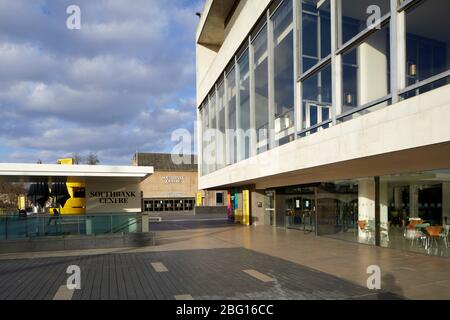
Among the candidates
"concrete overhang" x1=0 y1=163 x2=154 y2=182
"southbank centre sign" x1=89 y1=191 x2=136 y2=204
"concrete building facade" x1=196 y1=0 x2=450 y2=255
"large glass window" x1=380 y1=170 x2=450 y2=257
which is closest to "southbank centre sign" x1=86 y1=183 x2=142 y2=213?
"southbank centre sign" x1=89 y1=191 x2=136 y2=204

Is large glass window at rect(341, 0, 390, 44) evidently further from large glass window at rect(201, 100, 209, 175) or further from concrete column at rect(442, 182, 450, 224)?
large glass window at rect(201, 100, 209, 175)

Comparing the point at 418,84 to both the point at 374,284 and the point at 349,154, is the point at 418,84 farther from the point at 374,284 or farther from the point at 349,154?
the point at 374,284

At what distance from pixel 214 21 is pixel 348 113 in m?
20.1

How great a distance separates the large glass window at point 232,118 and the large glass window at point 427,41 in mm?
13263

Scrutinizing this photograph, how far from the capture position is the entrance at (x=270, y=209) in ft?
84.5

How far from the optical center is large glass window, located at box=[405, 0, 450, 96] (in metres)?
8.39

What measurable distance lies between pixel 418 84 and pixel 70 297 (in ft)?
27.8

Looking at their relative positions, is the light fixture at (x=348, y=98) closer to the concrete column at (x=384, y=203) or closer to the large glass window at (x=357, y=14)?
the large glass window at (x=357, y=14)

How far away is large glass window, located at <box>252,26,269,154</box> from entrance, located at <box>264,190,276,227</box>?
8.44 meters

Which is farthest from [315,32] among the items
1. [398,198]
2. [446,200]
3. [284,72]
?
[446,200]

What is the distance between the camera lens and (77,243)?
14898 mm

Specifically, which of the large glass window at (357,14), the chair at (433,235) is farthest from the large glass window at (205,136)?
the chair at (433,235)

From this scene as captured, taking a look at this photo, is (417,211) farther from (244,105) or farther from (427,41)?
(244,105)
